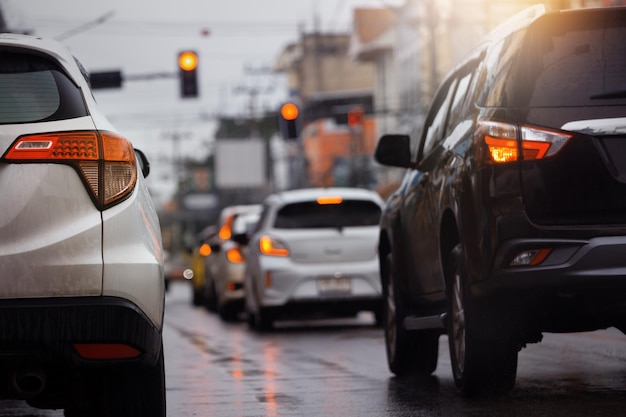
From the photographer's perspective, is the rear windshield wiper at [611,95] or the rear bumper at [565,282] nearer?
the rear bumper at [565,282]

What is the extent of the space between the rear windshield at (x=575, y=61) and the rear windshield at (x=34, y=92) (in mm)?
2426

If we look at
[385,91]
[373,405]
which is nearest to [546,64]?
[373,405]

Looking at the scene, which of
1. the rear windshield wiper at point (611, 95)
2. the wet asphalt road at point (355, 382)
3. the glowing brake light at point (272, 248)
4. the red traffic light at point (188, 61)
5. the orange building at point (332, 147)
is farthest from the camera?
the orange building at point (332, 147)

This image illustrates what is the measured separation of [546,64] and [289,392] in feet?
10.5

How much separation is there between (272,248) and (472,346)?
10.1m

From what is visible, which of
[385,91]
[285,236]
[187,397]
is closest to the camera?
[187,397]

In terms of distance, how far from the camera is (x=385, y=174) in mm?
62375

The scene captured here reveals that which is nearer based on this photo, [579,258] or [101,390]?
[101,390]

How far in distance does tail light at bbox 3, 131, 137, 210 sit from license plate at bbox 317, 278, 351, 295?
Answer: 11.8 metres

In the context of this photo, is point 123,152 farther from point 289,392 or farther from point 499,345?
point 289,392

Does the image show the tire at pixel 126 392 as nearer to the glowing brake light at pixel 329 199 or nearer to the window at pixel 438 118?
the window at pixel 438 118

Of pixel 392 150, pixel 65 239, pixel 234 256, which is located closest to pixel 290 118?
pixel 234 256

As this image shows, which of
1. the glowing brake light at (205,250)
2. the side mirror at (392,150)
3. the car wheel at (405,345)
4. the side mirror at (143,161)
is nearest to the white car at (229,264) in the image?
the glowing brake light at (205,250)

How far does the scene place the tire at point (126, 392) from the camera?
20.0 feet
